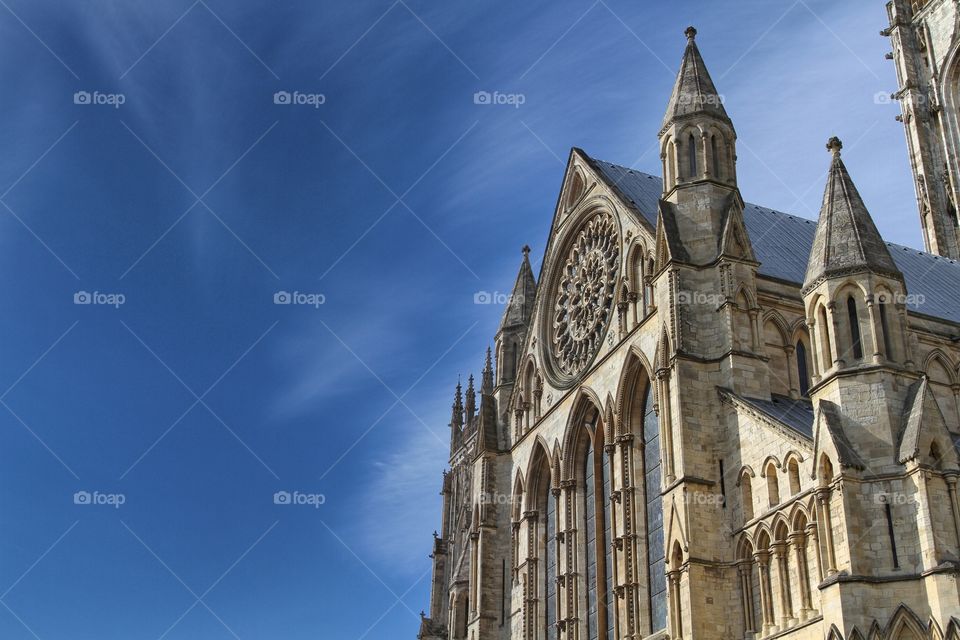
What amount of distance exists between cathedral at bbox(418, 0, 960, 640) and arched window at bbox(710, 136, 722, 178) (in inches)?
3.3

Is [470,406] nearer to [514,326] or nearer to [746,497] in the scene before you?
[514,326]

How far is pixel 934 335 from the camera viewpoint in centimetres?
3412

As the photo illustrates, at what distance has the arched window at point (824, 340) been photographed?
80.2 feet

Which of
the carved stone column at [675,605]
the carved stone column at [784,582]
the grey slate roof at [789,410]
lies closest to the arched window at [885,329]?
the grey slate roof at [789,410]

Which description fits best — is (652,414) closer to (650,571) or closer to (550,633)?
(650,571)

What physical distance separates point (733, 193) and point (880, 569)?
517 inches

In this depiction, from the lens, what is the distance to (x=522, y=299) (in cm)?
4541

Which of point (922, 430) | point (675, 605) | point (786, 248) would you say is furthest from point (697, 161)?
point (675, 605)

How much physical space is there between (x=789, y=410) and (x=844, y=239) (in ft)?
16.6

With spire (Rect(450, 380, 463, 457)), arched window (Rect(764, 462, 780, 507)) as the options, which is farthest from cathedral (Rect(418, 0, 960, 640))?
spire (Rect(450, 380, 463, 457))

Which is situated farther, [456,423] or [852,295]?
[456,423]

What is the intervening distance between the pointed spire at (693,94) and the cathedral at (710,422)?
63 millimetres

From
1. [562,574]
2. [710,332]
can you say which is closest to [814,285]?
[710,332]

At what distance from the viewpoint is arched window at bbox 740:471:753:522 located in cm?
2630
